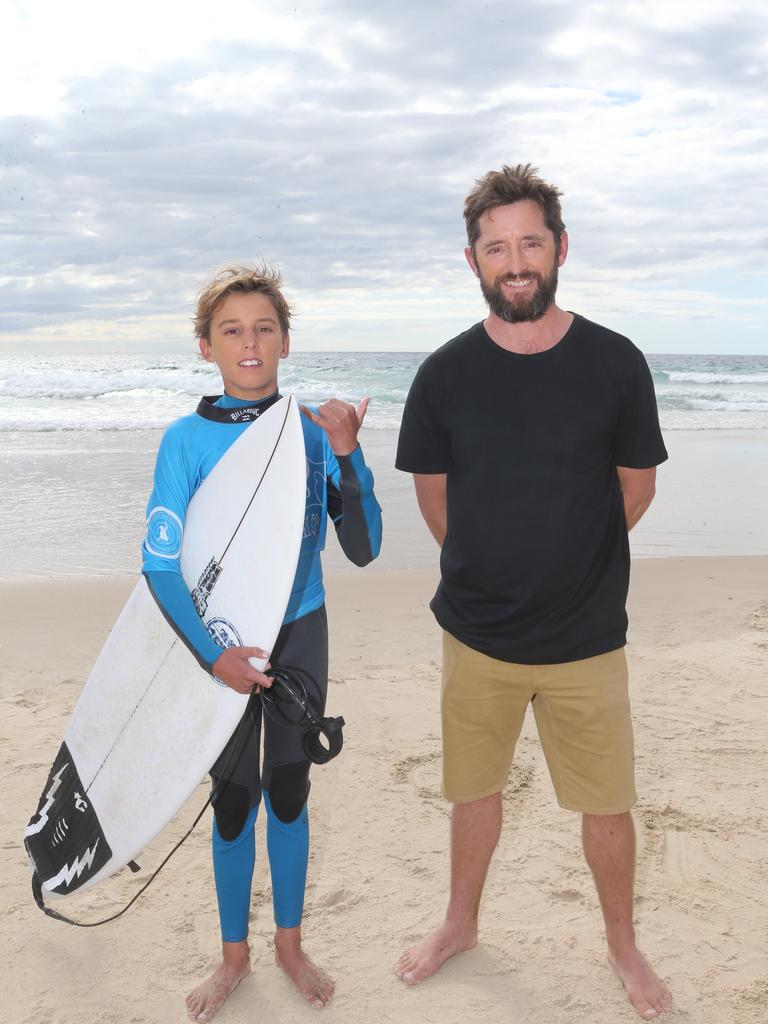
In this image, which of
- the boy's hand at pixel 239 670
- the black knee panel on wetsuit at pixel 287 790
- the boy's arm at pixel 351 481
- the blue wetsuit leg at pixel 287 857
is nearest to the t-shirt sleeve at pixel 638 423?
the boy's arm at pixel 351 481

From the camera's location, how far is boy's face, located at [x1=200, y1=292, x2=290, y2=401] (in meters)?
2.31

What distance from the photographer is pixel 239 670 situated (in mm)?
2090

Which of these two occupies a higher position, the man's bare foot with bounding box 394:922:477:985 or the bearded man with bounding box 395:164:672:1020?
the bearded man with bounding box 395:164:672:1020

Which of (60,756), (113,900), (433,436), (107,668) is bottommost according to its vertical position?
(113,900)

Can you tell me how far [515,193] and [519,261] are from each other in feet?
0.56

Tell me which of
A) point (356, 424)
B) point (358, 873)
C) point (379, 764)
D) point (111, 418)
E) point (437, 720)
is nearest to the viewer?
point (356, 424)

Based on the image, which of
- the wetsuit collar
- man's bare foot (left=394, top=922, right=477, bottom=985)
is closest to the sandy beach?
man's bare foot (left=394, top=922, right=477, bottom=985)

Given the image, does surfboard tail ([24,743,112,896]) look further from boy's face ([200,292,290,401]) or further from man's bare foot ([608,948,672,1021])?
man's bare foot ([608,948,672,1021])

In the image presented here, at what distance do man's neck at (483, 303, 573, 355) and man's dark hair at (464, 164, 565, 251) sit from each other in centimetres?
19

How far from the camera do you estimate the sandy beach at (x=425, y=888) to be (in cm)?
233

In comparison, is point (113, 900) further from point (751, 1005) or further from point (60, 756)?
point (751, 1005)

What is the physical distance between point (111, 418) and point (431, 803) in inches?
631

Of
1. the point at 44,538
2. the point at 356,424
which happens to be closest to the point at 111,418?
the point at 44,538

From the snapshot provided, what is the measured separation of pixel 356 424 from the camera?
221 centimetres
